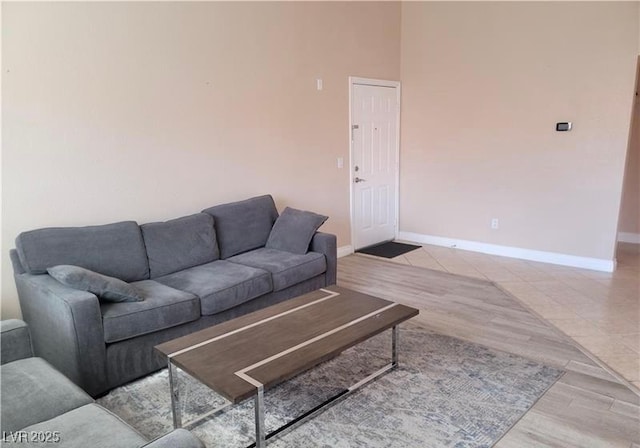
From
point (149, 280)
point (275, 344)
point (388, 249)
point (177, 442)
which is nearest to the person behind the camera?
point (177, 442)

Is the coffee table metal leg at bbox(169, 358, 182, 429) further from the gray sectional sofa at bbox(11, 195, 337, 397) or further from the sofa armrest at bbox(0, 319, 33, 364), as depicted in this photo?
the sofa armrest at bbox(0, 319, 33, 364)

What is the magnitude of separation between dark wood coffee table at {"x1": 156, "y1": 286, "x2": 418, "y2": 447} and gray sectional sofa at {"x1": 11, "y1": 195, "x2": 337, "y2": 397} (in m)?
0.41

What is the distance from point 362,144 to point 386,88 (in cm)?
86

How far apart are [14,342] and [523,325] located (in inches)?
130

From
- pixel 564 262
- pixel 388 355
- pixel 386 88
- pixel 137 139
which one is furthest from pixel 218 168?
pixel 564 262

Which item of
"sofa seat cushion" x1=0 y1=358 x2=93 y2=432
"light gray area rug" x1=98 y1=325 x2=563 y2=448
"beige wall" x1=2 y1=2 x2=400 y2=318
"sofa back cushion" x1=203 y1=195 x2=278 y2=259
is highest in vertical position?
"beige wall" x1=2 y1=2 x2=400 y2=318

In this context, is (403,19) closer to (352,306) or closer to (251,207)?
(251,207)

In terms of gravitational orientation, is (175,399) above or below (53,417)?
below

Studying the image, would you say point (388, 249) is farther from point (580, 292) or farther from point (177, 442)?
point (177, 442)

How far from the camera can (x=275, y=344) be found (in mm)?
2254

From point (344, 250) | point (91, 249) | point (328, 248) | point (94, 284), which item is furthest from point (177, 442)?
point (344, 250)

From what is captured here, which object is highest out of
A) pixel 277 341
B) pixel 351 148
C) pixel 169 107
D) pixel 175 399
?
pixel 169 107

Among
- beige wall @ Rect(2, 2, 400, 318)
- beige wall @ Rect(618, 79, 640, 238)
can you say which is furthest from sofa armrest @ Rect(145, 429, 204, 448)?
beige wall @ Rect(618, 79, 640, 238)

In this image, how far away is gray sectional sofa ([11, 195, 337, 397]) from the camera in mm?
2490
